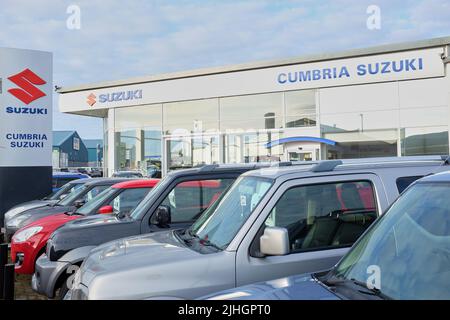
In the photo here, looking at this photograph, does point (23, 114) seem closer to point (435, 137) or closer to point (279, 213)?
point (279, 213)

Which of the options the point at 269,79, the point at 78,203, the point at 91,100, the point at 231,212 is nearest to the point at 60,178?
the point at 78,203

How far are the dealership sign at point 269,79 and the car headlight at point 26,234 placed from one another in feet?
42.8

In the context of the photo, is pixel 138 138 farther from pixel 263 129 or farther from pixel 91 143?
pixel 91 143

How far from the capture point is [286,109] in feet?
61.9

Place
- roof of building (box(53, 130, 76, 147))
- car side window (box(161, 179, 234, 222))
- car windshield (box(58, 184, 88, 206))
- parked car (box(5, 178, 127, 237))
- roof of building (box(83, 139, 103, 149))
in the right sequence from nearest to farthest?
1. car side window (box(161, 179, 234, 222))
2. parked car (box(5, 178, 127, 237))
3. car windshield (box(58, 184, 88, 206))
4. roof of building (box(53, 130, 76, 147))
5. roof of building (box(83, 139, 103, 149))

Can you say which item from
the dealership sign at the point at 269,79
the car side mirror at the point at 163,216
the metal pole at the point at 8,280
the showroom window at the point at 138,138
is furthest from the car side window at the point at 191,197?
the showroom window at the point at 138,138

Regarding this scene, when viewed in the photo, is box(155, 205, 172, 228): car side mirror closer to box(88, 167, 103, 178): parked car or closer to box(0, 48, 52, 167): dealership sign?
box(0, 48, 52, 167): dealership sign

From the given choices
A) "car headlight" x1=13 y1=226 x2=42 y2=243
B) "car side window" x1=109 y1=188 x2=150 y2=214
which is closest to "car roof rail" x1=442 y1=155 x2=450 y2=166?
"car side window" x1=109 y1=188 x2=150 y2=214

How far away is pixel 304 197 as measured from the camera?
3807 mm

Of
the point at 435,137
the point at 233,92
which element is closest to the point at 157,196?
the point at 435,137

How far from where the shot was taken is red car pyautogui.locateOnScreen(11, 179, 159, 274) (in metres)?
7.41

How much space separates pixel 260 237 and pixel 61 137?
77078mm

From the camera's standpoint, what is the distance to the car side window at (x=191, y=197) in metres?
5.86

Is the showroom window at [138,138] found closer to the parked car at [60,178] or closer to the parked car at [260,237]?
the parked car at [60,178]
